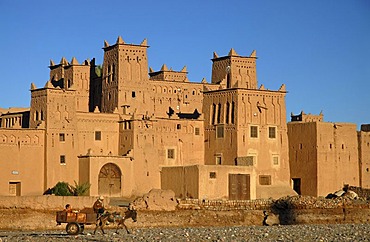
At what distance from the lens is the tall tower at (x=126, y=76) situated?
67062mm

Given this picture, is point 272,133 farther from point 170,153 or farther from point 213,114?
point 170,153

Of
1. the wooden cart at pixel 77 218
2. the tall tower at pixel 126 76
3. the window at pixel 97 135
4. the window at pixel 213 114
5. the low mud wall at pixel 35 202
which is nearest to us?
the wooden cart at pixel 77 218

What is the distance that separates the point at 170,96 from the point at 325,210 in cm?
2371

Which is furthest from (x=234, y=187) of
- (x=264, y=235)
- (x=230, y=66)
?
(x=264, y=235)

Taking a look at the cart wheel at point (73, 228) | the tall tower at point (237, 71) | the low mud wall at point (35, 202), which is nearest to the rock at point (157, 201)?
the low mud wall at point (35, 202)

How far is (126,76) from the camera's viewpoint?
221 feet

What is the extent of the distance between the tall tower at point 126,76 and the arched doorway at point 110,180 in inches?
262

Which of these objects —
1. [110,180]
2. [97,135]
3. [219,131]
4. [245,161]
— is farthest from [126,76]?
[245,161]

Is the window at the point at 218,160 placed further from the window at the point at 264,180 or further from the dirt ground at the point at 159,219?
the dirt ground at the point at 159,219

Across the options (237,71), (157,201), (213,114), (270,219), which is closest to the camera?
(157,201)

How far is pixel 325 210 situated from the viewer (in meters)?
50.9

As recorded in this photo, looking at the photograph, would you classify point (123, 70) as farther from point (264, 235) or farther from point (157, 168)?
point (264, 235)

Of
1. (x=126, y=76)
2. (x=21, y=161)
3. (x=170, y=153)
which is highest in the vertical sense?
(x=126, y=76)

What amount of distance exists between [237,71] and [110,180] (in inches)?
722
